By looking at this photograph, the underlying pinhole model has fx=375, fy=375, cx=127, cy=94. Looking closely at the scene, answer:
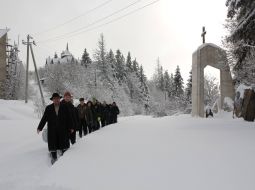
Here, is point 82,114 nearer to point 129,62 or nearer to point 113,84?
point 113,84

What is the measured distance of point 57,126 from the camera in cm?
919

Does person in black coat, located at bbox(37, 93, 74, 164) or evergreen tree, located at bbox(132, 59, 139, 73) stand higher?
evergreen tree, located at bbox(132, 59, 139, 73)

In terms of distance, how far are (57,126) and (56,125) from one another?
0.03 metres

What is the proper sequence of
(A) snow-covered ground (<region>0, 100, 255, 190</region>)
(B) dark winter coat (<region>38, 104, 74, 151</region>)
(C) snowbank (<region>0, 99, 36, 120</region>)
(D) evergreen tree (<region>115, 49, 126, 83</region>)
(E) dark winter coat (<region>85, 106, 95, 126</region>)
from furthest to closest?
(D) evergreen tree (<region>115, 49, 126, 83</region>) → (C) snowbank (<region>0, 99, 36, 120</region>) → (E) dark winter coat (<region>85, 106, 95, 126</region>) → (B) dark winter coat (<region>38, 104, 74, 151</region>) → (A) snow-covered ground (<region>0, 100, 255, 190</region>)

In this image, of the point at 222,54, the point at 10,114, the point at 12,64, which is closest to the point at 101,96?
the point at 12,64

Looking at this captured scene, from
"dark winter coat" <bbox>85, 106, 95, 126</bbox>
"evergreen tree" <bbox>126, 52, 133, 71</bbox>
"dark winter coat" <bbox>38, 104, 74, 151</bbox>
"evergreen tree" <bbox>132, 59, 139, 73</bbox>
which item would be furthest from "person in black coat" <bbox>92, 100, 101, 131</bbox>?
"evergreen tree" <bbox>132, 59, 139, 73</bbox>

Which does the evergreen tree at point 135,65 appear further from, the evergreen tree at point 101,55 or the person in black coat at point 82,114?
the person in black coat at point 82,114

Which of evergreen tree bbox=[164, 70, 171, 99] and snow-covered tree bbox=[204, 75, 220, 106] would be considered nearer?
snow-covered tree bbox=[204, 75, 220, 106]

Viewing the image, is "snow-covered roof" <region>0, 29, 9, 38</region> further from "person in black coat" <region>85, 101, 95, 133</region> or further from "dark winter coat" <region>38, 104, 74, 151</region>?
"dark winter coat" <region>38, 104, 74, 151</region>

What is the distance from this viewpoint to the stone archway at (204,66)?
93.1 ft

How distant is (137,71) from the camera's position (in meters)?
104

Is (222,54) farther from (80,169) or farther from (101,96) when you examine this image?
(101,96)

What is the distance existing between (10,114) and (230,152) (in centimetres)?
3015

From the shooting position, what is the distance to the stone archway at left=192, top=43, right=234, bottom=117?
93.1 ft
